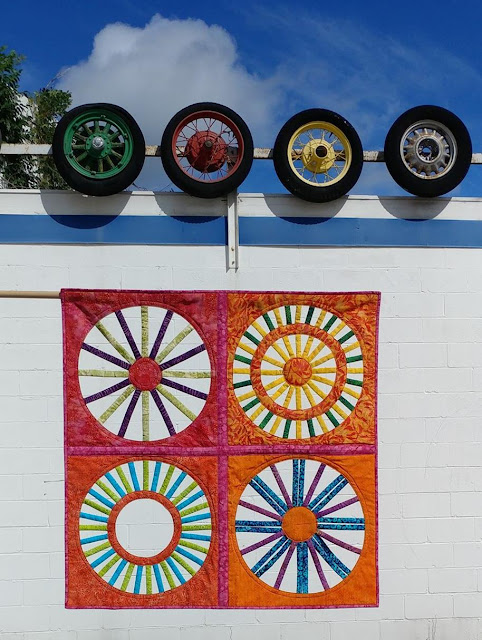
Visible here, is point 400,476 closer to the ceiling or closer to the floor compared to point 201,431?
closer to the floor

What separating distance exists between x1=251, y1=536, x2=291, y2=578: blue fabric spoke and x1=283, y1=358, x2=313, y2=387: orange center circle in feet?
3.72

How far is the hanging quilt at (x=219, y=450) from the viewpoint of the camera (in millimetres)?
3877

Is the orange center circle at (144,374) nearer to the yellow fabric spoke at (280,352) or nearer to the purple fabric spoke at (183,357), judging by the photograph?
the purple fabric spoke at (183,357)

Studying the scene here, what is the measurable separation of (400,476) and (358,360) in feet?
2.99

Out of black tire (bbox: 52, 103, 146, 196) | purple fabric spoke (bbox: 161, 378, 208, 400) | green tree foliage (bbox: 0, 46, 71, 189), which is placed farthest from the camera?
green tree foliage (bbox: 0, 46, 71, 189)

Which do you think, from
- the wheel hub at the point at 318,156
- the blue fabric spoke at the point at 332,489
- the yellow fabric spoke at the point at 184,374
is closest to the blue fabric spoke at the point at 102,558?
the yellow fabric spoke at the point at 184,374

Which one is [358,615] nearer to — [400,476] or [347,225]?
[400,476]

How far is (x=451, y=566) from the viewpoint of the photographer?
402 centimetres

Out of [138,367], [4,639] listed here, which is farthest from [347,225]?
[4,639]

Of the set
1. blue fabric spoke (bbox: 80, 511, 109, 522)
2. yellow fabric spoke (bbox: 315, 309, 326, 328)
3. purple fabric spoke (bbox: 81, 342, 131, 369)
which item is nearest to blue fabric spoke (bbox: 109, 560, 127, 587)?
blue fabric spoke (bbox: 80, 511, 109, 522)

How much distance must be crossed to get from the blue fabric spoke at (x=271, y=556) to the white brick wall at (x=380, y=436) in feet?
1.04

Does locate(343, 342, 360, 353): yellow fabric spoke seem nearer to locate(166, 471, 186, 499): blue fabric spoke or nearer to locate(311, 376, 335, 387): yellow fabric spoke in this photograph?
locate(311, 376, 335, 387): yellow fabric spoke

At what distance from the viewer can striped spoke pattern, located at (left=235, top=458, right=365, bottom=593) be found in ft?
12.8

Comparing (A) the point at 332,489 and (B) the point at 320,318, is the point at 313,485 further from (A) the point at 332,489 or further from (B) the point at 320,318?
(B) the point at 320,318
